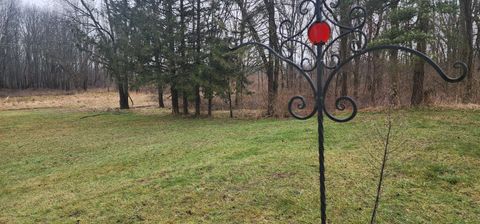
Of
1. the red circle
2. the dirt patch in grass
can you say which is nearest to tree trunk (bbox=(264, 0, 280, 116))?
the dirt patch in grass

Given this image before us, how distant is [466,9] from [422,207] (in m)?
10.4

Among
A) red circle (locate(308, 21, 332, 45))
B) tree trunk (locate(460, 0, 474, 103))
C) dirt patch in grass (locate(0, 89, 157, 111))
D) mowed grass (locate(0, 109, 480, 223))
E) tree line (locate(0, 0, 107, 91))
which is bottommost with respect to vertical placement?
mowed grass (locate(0, 109, 480, 223))

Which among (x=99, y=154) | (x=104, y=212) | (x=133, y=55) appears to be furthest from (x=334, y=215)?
(x=133, y=55)

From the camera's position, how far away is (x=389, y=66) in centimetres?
1163

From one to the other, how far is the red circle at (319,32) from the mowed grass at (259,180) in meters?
1.79

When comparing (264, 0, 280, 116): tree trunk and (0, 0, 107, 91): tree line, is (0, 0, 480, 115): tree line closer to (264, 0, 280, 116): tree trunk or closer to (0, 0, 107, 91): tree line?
(264, 0, 280, 116): tree trunk

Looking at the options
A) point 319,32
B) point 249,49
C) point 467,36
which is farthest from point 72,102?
point 319,32

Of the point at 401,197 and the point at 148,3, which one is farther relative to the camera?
the point at 148,3

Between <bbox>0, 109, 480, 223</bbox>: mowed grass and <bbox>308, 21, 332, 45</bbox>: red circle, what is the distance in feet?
5.89

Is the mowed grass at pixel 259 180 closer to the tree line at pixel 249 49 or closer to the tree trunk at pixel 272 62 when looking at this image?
the tree line at pixel 249 49

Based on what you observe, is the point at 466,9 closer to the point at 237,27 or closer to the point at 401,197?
the point at 237,27

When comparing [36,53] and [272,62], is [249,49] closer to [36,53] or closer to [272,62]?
[272,62]

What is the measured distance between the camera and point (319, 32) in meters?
1.84

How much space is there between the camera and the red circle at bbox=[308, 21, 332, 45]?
1825 mm
